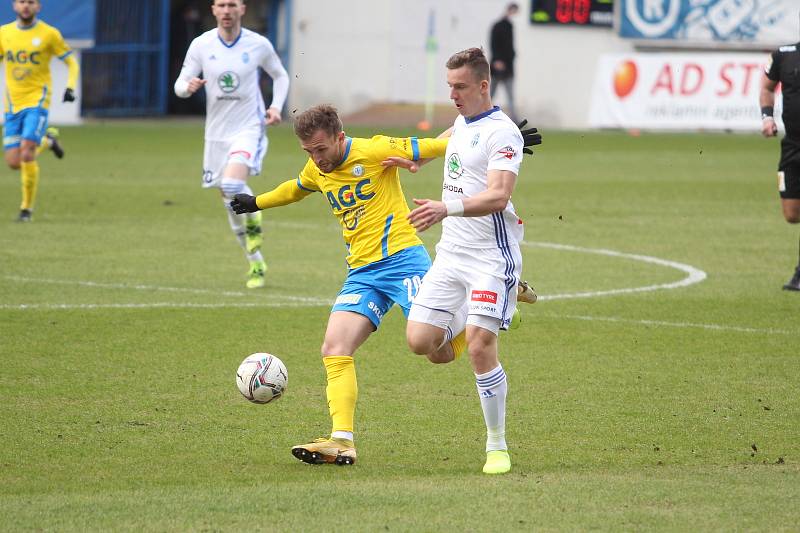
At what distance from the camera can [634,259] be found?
14.1 meters

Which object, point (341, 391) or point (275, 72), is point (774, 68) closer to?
point (275, 72)

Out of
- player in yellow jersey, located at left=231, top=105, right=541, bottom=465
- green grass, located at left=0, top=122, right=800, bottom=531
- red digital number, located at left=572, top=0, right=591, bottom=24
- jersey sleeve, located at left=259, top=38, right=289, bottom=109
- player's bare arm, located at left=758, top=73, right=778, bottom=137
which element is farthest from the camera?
red digital number, located at left=572, top=0, right=591, bottom=24

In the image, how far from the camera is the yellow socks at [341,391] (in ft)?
22.1

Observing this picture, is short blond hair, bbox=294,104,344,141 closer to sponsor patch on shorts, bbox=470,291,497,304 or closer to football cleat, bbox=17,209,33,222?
sponsor patch on shorts, bbox=470,291,497,304

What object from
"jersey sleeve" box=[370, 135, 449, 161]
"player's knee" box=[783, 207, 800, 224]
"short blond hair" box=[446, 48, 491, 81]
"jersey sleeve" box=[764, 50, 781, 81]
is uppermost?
"short blond hair" box=[446, 48, 491, 81]

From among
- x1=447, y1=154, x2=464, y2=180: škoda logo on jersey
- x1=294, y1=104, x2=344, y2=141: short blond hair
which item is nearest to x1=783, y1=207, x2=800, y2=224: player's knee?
x1=447, y1=154, x2=464, y2=180: škoda logo on jersey

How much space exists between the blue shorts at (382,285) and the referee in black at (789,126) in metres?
5.91

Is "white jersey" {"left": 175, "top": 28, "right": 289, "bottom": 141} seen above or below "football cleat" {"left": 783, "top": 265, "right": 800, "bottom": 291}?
above

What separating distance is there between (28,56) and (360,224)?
10.2 metres

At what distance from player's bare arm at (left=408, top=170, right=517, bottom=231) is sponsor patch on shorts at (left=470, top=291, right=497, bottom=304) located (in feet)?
1.47

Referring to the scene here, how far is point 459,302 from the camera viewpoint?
684cm

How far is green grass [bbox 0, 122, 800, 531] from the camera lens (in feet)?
19.0

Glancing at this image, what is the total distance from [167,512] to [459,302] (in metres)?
1.94

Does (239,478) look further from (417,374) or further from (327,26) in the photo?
(327,26)
